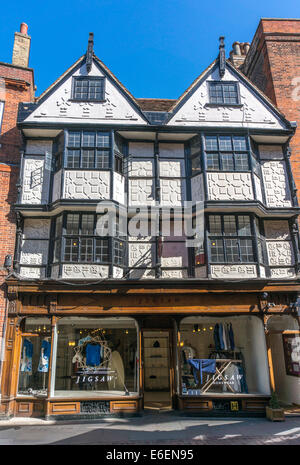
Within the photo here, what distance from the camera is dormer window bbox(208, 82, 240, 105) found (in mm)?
14977

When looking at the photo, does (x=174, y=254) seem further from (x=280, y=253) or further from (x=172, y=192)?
(x=280, y=253)

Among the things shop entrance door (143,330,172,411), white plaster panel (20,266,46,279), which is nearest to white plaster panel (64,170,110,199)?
white plaster panel (20,266,46,279)

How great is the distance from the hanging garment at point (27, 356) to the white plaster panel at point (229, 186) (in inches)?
357

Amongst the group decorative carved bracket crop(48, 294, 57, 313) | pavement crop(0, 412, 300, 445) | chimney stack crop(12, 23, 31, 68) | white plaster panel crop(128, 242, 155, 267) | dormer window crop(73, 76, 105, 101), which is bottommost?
pavement crop(0, 412, 300, 445)

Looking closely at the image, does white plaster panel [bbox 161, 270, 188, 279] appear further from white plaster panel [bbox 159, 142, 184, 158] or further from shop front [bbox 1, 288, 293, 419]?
white plaster panel [bbox 159, 142, 184, 158]

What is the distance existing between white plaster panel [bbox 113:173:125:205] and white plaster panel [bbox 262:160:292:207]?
619cm

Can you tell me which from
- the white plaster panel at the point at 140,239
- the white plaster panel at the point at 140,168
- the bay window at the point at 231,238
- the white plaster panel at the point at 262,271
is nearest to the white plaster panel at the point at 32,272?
the white plaster panel at the point at 140,239

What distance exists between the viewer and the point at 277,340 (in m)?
14.0

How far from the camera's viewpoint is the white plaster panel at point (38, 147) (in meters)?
14.0

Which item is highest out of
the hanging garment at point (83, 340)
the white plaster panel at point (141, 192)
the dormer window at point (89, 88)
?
the dormer window at point (89, 88)

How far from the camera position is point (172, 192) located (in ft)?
45.5

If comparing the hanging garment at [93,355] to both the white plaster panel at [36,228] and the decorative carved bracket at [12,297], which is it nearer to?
the decorative carved bracket at [12,297]

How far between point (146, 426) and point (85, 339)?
153 inches

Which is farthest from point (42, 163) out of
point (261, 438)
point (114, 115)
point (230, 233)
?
point (261, 438)
